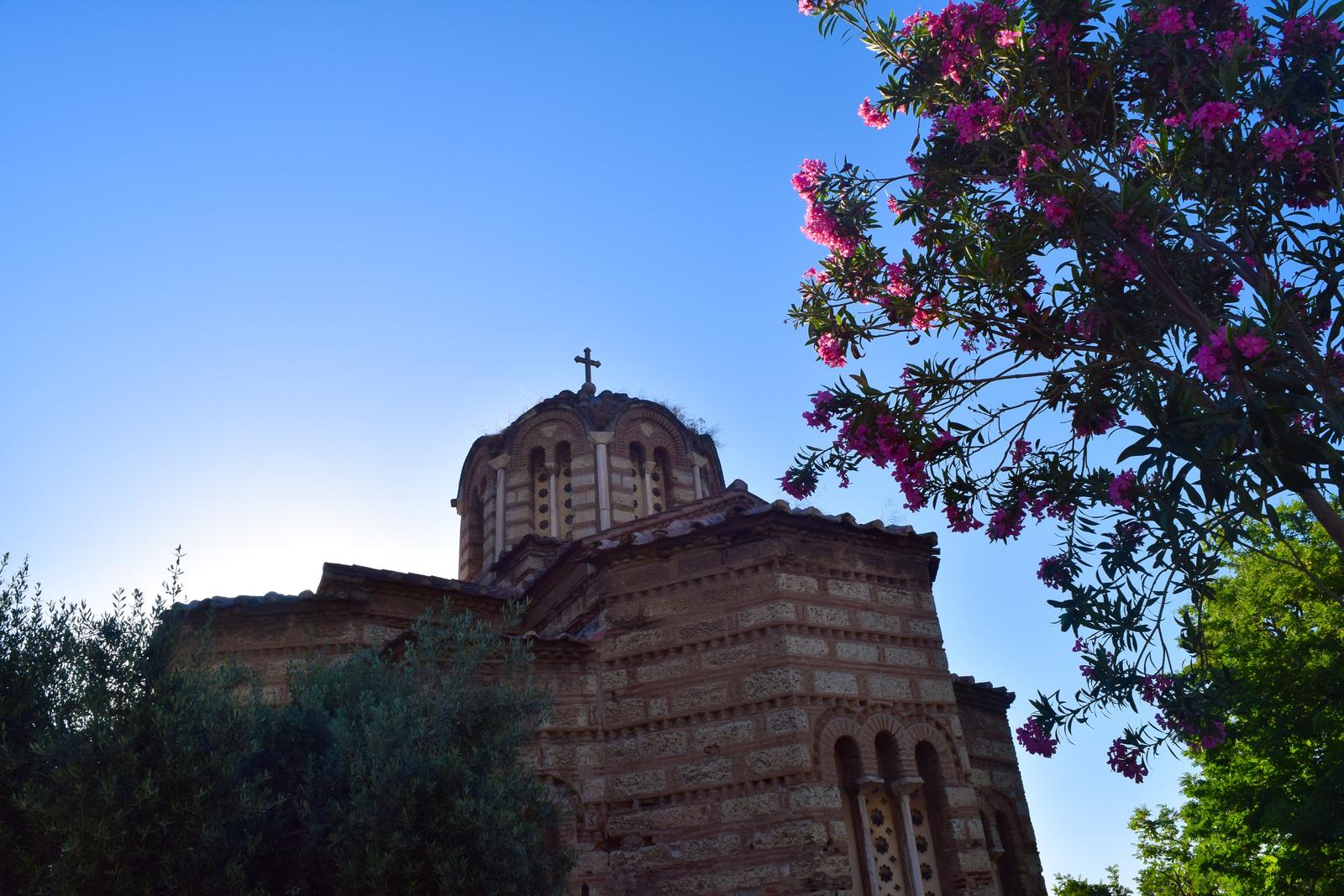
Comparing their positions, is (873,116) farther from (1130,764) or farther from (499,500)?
(499,500)

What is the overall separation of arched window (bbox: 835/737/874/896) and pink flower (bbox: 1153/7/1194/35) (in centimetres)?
578

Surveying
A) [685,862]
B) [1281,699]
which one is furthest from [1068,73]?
[1281,699]

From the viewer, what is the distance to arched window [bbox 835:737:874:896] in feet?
26.5

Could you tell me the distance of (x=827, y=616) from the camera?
902 centimetres

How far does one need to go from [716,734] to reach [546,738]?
4.95 feet

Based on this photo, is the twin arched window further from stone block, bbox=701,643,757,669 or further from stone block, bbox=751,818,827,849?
stone block, bbox=701,643,757,669

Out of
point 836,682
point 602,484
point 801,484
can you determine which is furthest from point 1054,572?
point 602,484

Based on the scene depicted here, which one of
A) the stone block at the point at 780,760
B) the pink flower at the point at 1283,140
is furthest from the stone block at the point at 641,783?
the pink flower at the point at 1283,140

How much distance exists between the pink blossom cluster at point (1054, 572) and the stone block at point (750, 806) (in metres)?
3.04

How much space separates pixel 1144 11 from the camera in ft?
19.5

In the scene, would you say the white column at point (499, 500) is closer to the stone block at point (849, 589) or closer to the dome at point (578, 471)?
the dome at point (578, 471)

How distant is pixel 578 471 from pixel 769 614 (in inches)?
265

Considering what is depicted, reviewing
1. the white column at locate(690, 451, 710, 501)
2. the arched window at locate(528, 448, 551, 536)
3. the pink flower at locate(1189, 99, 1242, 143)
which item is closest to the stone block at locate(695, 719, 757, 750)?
the pink flower at locate(1189, 99, 1242, 143)

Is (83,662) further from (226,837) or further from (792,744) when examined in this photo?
(792,744)
